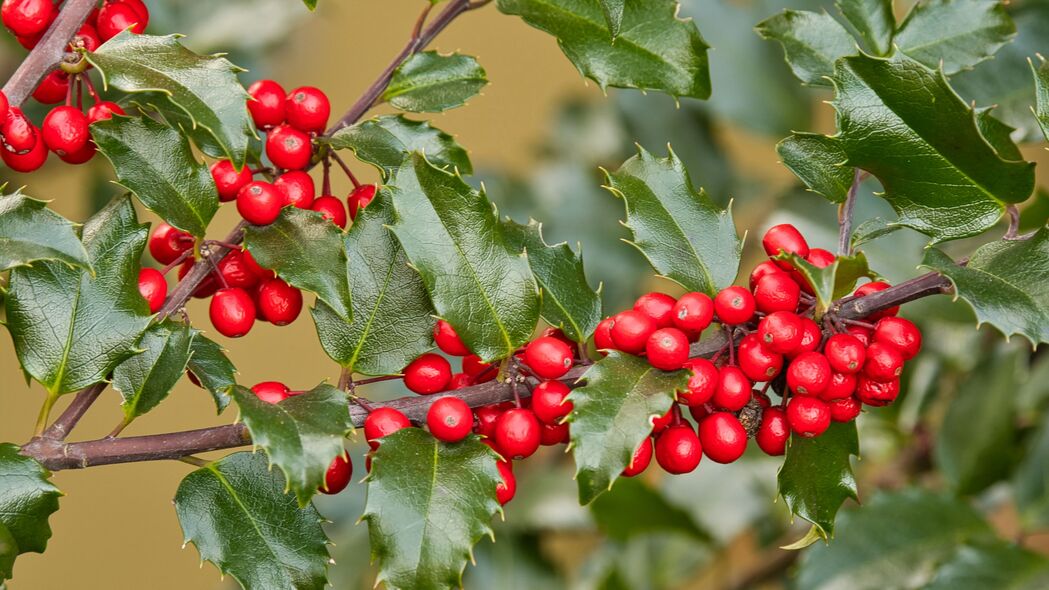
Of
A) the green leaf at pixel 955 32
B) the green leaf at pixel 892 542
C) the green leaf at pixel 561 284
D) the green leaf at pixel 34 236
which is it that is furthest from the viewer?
the green leaf at pixel 892 542

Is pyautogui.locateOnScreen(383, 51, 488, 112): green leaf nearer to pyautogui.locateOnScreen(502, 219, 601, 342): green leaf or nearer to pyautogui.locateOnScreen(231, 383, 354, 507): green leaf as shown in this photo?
pyautogui.locateOnScreen(502, 219, 601, 342): green leaf

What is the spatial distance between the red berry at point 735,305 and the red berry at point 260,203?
0.22 metres

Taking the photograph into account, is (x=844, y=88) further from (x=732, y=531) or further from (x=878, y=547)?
(x=732, y=531)

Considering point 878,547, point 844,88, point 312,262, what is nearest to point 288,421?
point 312,262

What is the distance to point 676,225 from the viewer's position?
53 centimetres

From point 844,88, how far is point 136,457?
382mm

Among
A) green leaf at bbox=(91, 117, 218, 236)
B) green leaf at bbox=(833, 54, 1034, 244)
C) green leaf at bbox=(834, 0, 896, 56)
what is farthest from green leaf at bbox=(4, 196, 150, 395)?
green leaf at bbox=(834, 0, 896, 56)

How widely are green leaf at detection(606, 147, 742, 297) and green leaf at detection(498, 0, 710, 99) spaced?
0.05m

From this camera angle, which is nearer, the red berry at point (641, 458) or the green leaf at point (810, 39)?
the red berry at point (641, 458)

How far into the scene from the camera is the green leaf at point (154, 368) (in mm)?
496

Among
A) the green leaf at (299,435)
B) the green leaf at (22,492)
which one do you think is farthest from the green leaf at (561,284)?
the green leaf at (22,492)

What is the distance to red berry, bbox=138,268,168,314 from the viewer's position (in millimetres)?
514

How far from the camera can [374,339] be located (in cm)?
52

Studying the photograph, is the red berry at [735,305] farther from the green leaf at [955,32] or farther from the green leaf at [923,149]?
the green leaf at [955,32]
